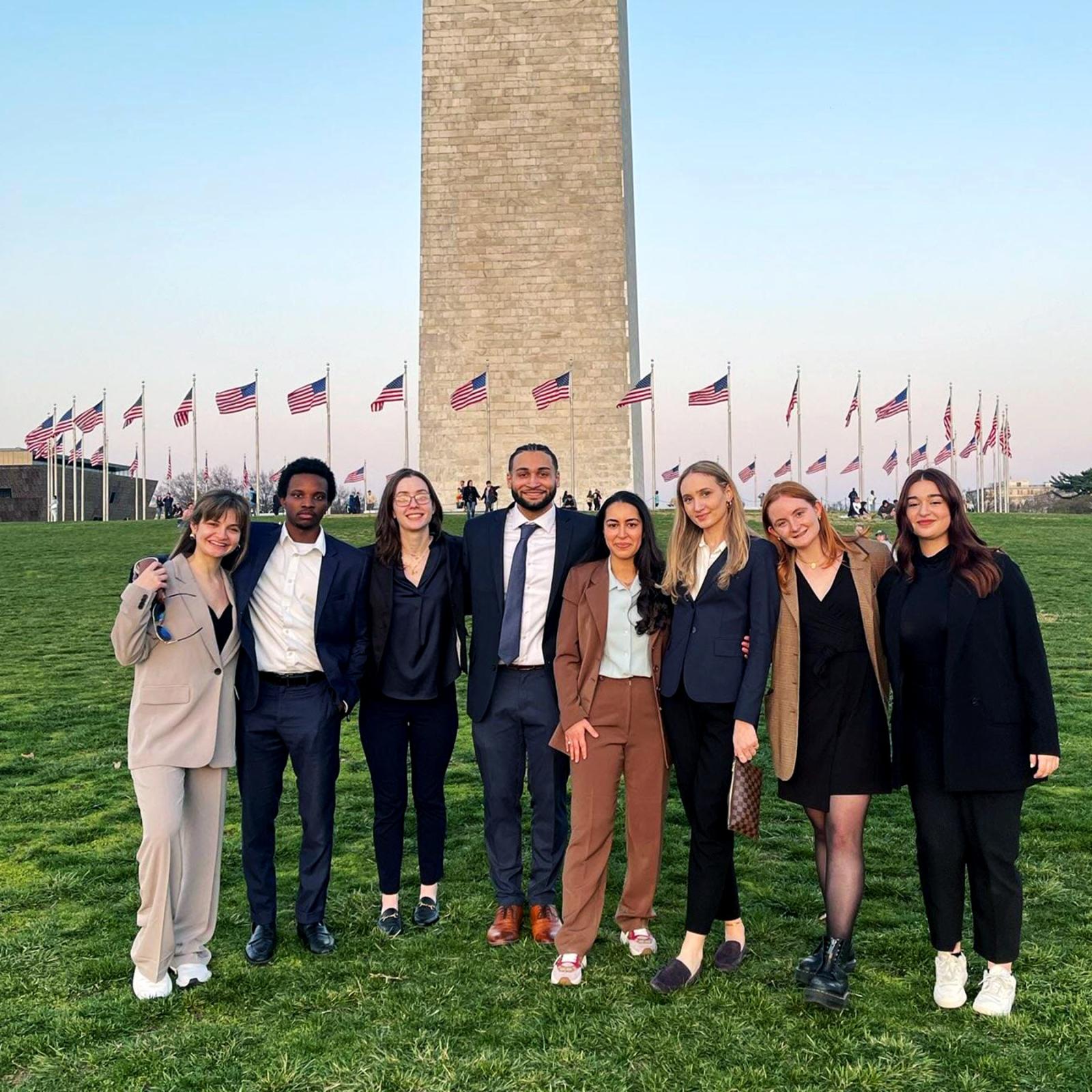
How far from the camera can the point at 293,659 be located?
13.1 ft

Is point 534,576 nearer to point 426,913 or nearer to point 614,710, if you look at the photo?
point 614,710

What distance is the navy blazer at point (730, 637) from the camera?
11.8ft

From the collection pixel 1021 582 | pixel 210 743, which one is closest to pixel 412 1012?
pixel 210 743

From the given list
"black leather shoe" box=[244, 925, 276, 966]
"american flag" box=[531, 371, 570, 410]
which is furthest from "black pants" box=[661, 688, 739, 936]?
"american flag" box=[531, 371, 570, 410]

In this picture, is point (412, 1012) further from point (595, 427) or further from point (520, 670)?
point (595, 427)

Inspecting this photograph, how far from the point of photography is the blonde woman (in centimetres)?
362

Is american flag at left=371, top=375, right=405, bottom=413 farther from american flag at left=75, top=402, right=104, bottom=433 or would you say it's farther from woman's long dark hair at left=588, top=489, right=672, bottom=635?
woman's long dark hair at left=588, top=489, right=672, bottom=635

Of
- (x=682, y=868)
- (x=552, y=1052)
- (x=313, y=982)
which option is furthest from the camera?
(x=682, y=868)

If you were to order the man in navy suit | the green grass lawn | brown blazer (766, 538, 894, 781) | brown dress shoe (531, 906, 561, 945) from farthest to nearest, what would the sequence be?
1. brown dress shoe (531, 906, 561, 945)
2. the man in navy suit
3. brown blazer (766, 538, 894, 781)
4. the green grass lawn

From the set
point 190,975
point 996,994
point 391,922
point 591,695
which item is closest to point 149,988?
point 190,975

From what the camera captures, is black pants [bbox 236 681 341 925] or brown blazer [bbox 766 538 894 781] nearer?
brown blazer [bbox 766 538 894 781]

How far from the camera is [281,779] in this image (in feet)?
12.9

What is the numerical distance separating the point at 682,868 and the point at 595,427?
26.9m

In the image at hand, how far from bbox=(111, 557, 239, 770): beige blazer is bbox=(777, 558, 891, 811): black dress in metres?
1.96
